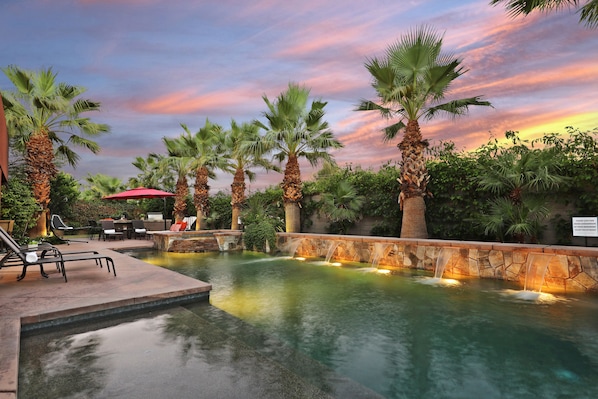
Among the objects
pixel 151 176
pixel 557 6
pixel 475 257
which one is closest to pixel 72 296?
pixel 475 257

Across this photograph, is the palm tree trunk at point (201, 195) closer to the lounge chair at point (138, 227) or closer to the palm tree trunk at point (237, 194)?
the palm tree trunk at point (237, 194)

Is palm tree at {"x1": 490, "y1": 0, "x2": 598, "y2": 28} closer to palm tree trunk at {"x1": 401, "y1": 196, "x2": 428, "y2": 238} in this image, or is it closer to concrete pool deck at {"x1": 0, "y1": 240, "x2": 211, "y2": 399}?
palm tree trunk at {"x1": 401, "y1": 196, "x2": 428, "y2": 238}

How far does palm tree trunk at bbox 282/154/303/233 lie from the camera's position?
42.7 ft

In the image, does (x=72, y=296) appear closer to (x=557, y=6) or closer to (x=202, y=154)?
(x=557, y=6)

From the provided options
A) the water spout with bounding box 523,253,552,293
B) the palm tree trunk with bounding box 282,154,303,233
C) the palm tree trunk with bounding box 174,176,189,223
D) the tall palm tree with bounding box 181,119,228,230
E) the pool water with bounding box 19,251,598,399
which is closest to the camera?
the pool water with bounding box 19,251,598,399

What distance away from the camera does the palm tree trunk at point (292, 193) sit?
42.7ft

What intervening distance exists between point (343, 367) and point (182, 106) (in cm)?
1515

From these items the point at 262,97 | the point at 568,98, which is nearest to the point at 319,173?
the point at 262,97

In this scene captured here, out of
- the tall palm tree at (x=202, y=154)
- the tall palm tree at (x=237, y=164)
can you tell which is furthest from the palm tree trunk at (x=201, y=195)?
the tall palm tree at (x=237, y=164)

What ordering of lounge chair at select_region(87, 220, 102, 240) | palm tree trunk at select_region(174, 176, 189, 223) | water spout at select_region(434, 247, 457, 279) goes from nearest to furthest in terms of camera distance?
water spout at select_region(434, 247, 457, 279) < lounge chair at select_region(87, 220, 102, 240) < palm tree trunk at select_region(174, 176, 189, 223)

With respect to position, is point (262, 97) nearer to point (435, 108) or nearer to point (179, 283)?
point (435, 108)

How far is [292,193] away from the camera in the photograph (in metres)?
13.0

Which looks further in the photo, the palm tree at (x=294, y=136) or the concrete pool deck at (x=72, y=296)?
the palm tree at (x=294, y=136)

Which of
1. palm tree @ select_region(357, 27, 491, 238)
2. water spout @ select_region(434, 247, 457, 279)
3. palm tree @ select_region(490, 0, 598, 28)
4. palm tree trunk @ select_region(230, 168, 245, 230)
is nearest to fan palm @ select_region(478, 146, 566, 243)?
water spout @ select_region(434, 247, 457, 279)
